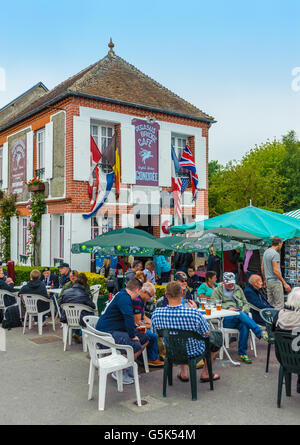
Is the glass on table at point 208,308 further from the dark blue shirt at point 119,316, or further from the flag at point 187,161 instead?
the flag at point 187,161

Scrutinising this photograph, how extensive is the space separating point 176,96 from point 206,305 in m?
13.4

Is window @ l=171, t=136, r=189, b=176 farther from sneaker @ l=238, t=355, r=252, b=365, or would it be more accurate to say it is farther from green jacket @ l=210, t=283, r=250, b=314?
sneaker @ l=238, t=355, r=252, b=365

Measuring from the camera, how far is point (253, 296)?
7.78 meters

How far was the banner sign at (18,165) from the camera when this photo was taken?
1772 centimetres

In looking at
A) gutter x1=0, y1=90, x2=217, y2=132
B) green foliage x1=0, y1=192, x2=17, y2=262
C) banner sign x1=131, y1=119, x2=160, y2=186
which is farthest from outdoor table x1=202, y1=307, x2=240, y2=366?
green foliage x1=0, y1=192, x2=17, y2=262

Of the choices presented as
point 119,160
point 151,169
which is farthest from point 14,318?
point 151,169

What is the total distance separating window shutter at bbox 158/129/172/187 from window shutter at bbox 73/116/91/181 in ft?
10.2

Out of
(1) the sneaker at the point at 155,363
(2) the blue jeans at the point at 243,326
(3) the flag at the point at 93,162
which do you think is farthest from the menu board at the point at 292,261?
(1) the sneaker at the point at 155,363

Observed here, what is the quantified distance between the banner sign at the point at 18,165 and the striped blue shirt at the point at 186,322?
13724 mm

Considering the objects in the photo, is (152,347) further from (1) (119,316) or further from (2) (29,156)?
(2) (29,156)

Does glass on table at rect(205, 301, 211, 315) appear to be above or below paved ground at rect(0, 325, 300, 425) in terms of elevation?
above

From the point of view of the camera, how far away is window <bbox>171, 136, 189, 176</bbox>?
17.3 m

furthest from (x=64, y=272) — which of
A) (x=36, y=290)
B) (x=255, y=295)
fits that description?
(x=255, y=295)
